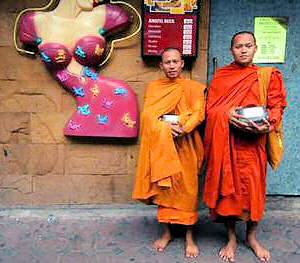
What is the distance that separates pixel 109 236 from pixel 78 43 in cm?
159

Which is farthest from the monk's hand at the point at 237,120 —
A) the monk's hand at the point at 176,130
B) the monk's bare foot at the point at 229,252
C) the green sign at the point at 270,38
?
the green sign at the point at 270,38

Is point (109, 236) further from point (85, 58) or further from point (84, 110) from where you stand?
point (85, 58)

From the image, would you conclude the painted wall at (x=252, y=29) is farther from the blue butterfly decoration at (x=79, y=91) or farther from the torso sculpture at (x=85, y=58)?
the blue butterfly decoration at (x=79, y=91)

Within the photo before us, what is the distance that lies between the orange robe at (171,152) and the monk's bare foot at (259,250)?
495mm

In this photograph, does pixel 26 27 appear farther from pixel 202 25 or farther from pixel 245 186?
pixel 245 186

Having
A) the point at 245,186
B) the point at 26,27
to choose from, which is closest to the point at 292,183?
the point at 245,186

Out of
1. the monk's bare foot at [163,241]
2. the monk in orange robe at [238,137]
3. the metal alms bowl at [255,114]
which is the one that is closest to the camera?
the metal alms bowl at [255,114]

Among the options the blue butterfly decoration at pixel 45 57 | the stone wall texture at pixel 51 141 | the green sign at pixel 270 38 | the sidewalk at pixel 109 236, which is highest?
the green sign at pixel 270 38

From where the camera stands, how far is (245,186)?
117 inches

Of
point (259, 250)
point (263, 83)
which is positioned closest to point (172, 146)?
point (263, 83)

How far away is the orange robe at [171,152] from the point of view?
Answer: 9.64ft

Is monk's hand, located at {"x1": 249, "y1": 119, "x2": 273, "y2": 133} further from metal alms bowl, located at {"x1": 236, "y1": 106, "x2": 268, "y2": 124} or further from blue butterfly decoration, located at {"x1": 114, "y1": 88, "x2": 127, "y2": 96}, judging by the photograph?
blue butterfly decoration, located at {"x1": 114, "y1": 88, "x2": 127, "y2": 96}

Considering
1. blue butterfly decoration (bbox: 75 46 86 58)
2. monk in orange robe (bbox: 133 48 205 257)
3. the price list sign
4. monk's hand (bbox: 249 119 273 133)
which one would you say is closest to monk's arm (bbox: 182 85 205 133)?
monk in orange robe (bbox: 133 48 205 257)

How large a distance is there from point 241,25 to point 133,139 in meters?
1.37
